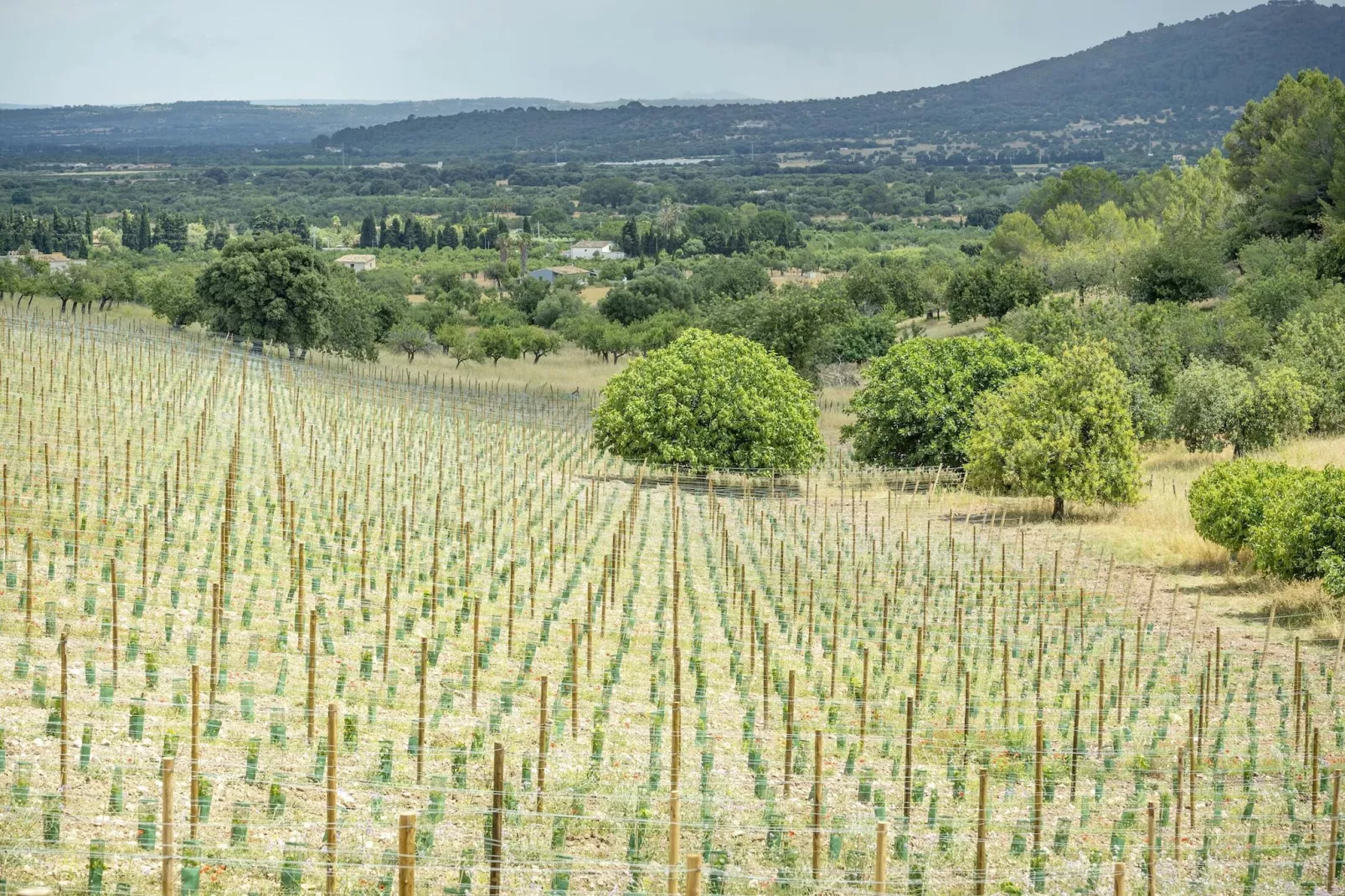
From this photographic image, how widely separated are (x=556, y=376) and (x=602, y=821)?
186 feet

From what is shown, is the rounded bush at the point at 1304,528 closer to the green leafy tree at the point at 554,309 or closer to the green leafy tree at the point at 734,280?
the green leafy tree at the point at 554,309

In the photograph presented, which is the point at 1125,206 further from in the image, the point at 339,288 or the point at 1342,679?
the point at 1342,679

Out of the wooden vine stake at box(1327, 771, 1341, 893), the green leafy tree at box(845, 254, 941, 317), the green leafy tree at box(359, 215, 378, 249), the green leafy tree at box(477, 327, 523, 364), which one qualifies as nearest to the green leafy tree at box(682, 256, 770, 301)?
the green leafy tree at box(845, 254, 941, 317)

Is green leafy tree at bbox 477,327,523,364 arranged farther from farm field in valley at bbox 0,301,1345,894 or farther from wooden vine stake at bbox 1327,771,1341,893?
wooden vine stake at bbox 1327,771,1341,893

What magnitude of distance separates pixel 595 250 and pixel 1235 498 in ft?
413

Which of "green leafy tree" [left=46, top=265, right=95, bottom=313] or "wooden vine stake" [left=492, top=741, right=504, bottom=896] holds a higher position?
"green leafy tree" [left=46, top=265, right=95, bottom=313]

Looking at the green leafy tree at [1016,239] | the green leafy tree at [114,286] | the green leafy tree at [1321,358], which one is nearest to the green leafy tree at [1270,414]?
the green leafy tree at [1321,358]

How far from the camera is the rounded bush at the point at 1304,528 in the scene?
2100cm

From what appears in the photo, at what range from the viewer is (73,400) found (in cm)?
2758

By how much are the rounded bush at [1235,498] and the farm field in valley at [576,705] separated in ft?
4.61

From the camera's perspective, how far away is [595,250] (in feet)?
481

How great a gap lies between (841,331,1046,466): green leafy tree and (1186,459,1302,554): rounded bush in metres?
11.0

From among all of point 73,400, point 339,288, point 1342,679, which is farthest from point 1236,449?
point 339,288

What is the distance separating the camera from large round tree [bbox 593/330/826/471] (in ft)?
114
